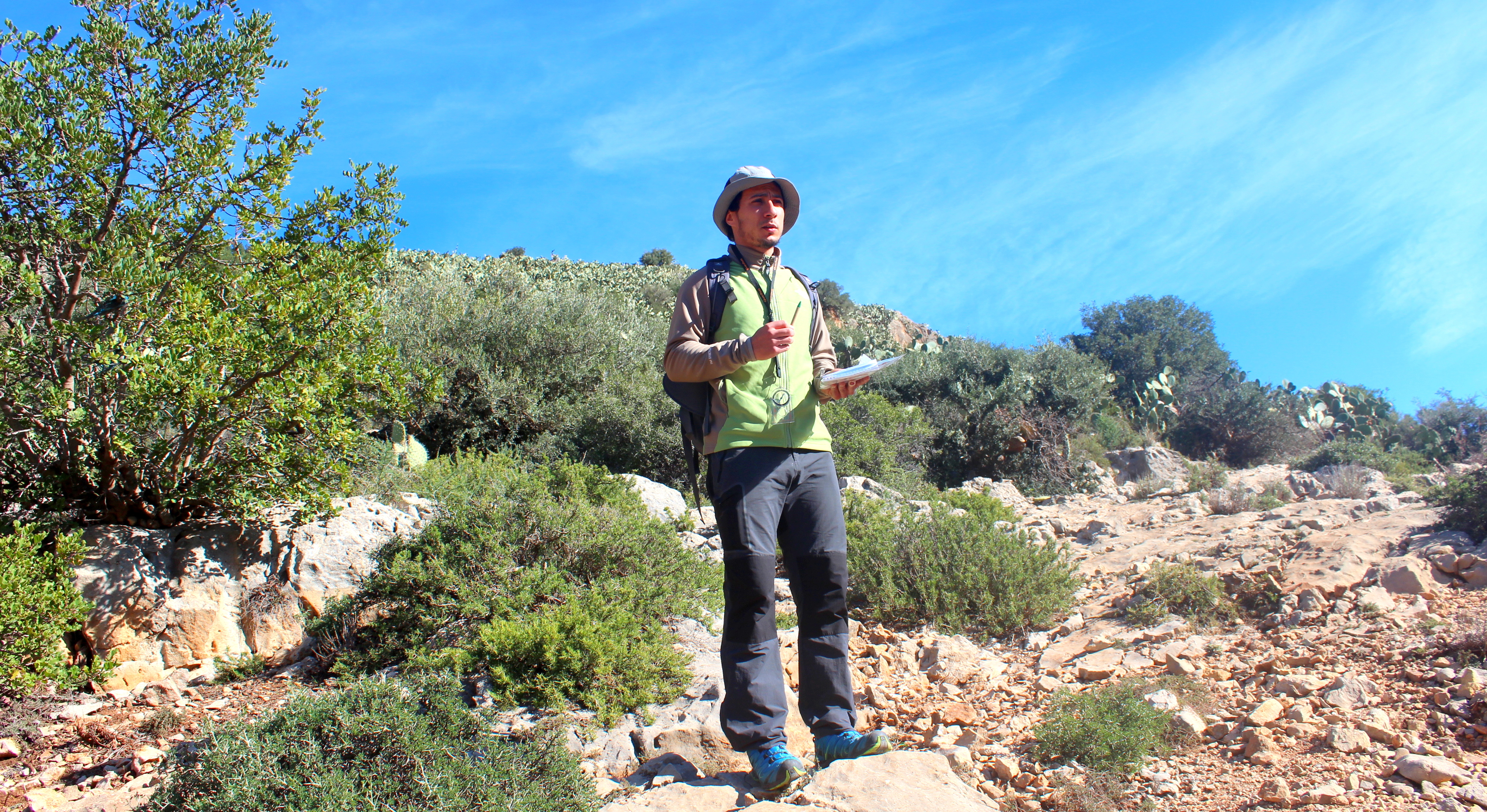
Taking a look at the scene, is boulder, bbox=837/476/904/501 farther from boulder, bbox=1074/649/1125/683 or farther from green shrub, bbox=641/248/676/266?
green shrub, bbox=641/248/676/266

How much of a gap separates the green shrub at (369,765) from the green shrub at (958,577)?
3.04 meters

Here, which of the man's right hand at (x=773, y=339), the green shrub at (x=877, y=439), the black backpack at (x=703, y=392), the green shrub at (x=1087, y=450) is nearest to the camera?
the man's right hand at (x=773, y=339)

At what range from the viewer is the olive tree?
14.4 feet

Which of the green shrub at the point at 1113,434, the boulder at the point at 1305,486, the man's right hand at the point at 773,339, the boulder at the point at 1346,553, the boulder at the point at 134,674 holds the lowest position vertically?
the boulder at the point at 134,674

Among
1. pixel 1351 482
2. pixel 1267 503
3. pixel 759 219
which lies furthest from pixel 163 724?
pixel 1351 482

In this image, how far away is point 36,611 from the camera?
162 inches

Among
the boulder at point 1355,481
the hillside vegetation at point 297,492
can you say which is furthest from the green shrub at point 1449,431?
the hillside vegetation at point 297,492

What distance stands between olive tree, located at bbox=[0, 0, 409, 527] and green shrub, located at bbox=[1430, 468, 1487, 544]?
23.2 feet

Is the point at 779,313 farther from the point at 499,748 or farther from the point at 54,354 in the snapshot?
the point at 54,354

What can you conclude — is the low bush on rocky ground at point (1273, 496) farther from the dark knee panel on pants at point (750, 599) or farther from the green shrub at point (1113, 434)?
the dark knee panel on pants at point (750, 599)

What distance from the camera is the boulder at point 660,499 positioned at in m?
6.40

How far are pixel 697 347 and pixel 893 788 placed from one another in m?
1.49

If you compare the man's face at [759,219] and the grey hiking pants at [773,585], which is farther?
the man's face at [759,219]

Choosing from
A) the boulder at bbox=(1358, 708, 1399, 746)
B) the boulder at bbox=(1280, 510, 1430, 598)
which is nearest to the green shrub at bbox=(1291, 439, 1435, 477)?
the boulder at bbox=(1280, 510, 1430, 598)
